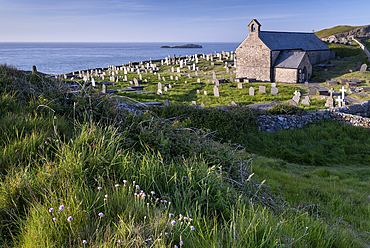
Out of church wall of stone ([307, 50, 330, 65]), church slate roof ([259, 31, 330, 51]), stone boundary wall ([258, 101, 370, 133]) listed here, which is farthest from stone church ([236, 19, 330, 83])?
stone boundary wall ([258, 101, 370, 133])

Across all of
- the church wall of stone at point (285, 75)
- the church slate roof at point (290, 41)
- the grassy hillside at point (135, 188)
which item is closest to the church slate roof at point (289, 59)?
the church wall of stone at point (285, 75)

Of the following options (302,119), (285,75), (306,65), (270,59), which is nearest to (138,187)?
(302,119)

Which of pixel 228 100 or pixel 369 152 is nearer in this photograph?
pixel 369 152

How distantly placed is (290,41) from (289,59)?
7528 millimetres

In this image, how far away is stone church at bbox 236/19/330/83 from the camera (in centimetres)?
3075

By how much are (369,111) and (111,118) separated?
18.4 meters

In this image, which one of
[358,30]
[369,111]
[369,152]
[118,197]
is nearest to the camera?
[118,197]

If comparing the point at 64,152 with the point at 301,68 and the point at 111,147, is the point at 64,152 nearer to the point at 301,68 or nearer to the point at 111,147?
the point at 111,147

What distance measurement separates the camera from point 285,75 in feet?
103

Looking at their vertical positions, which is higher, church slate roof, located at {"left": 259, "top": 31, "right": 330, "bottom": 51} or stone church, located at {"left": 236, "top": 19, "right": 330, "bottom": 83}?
church slate roof, located at {"left": 259, "top": 31, "right": 330, "bottom": 51}

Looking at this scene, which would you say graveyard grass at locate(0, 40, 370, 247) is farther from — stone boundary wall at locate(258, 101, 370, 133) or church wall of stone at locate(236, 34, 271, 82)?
church wall of stone at locate(236, 34, 271, 82)

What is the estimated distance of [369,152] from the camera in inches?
423

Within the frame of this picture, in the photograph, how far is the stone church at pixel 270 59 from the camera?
30750mm

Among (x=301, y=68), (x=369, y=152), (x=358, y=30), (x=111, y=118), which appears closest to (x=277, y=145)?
(x=369, y=152)
